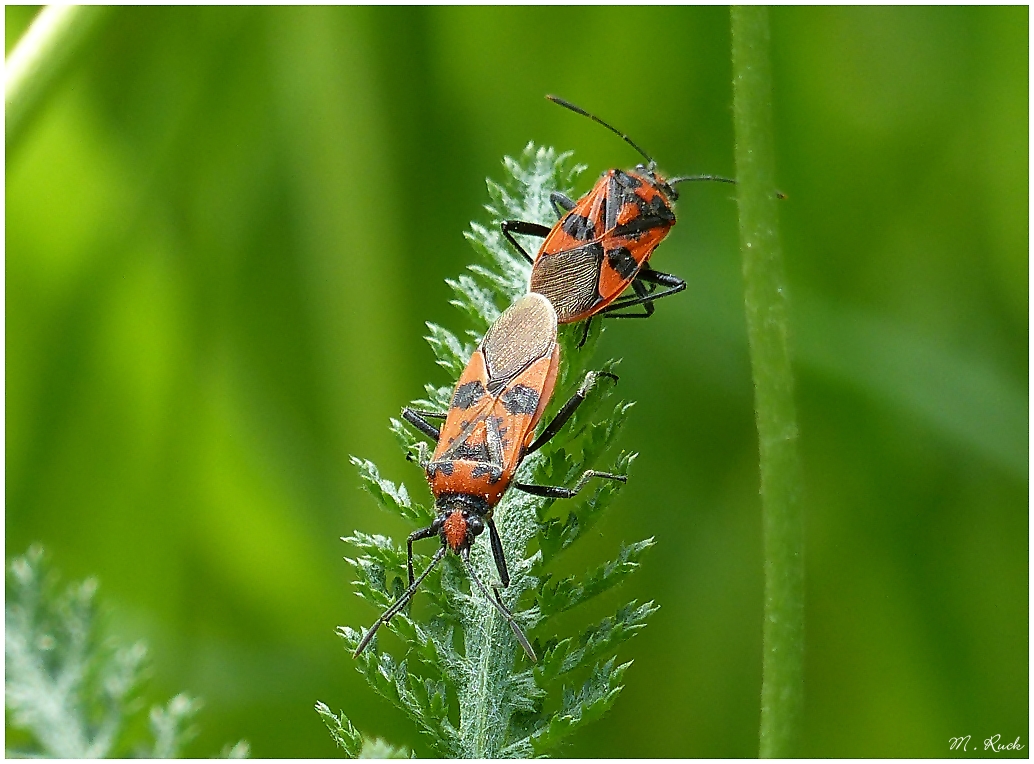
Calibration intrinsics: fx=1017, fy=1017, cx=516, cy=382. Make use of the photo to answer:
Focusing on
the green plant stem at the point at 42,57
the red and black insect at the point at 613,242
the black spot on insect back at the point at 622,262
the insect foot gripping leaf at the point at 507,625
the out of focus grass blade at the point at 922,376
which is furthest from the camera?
the out of focus grass blade at the point at 922,376

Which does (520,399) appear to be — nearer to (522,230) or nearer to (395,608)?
(522,230)

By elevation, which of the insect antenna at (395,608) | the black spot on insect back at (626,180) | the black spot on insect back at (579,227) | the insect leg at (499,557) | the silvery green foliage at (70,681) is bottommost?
the silvery green foliage at (70,681)

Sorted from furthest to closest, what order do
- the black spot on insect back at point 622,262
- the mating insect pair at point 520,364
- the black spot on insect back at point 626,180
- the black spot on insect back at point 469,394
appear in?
the black spot on insect back at point 626,180 < the black spot on insect back at point 622,262 < the black spot on insect back at point 469,394 < the mating insect pair at point 520,364

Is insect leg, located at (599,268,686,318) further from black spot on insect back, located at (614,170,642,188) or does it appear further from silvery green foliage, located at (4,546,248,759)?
silvery green foliage, located at (4,546,248,759)

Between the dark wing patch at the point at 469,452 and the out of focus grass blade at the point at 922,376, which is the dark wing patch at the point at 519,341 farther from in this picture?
the out of focus grass blade at the point at 922,376

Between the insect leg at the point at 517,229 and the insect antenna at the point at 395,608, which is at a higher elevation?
the insect leg at the point at 517,229


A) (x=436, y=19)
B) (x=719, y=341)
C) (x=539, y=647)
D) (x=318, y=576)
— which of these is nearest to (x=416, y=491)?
(x=318, y=576)

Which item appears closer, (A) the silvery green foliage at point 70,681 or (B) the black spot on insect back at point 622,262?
(A) the silvery green foliage at point 70,681
